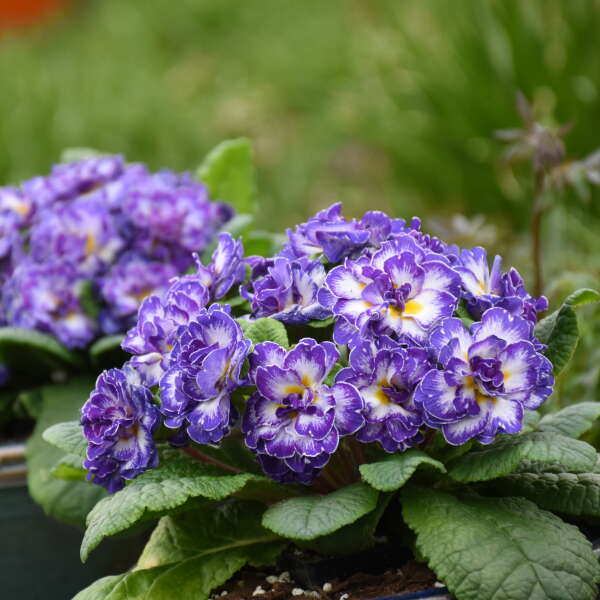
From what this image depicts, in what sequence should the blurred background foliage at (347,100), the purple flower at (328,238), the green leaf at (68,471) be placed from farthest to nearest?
the blurred background foliage at (347,100) → the green leaf at (68,471) → the purple flower at (328,238)

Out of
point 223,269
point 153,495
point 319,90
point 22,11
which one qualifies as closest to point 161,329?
point 223,269

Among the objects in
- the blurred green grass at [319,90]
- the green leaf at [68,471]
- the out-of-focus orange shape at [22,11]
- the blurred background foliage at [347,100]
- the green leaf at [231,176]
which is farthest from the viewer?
the out-of-focus orange shape at [22,11]

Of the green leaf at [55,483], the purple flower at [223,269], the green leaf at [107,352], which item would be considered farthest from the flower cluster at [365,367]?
the green leaf at [107,352]

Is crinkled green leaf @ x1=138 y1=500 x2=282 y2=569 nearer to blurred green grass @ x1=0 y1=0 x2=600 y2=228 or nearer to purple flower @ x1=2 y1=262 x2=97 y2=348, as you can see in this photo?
purple flower @ x1=2 y1=262 x2=97 y2=348

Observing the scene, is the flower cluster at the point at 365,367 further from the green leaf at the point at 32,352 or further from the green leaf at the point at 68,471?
the green leaf at the point at 32,352

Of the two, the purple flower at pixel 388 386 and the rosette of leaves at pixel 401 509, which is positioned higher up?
the purple flower at pixel 388 386

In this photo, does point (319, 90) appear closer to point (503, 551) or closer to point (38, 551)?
point (38, 551)

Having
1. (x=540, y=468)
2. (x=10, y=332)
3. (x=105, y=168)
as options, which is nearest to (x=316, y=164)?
(x=105, y=168)
